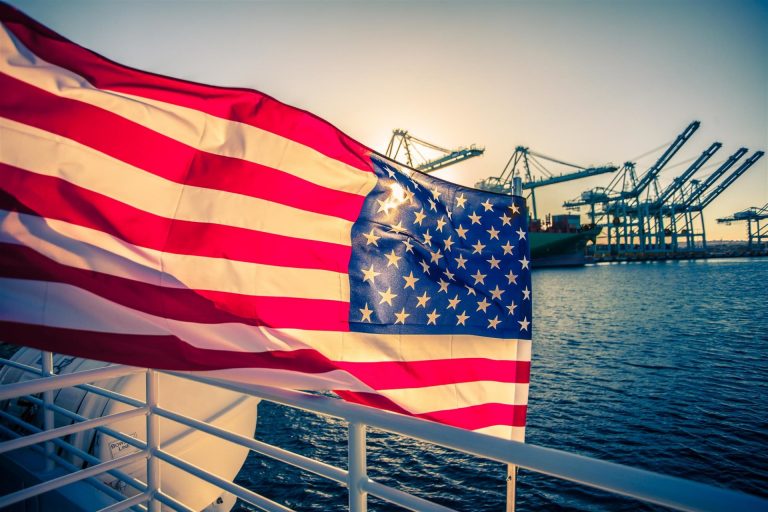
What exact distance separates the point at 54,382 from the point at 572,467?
156 centimetres

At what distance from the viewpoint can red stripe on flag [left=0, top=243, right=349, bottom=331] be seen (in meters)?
1.24

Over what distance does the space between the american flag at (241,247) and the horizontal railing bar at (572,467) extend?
1.50 ft

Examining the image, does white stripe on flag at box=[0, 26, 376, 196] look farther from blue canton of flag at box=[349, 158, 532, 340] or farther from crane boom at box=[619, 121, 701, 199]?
crane boom at box=[619, 121, 701, 199]

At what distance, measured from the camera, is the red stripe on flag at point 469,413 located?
1640 mm

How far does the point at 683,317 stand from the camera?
2111 centimetres

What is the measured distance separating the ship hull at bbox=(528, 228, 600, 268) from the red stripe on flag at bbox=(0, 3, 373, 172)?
217 feet

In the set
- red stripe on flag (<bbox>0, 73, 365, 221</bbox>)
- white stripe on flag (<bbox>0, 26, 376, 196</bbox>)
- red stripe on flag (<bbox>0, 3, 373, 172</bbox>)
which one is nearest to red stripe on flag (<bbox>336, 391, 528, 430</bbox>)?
red stripe on flag (<bbox>0, 73, 365, 221</bbox>)

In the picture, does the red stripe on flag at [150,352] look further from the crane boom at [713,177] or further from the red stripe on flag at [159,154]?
the crane boom at [713,177]

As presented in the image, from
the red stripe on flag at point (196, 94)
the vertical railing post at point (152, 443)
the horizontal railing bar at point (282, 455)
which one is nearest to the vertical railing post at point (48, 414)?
the vertical railing post at point (152, 443)

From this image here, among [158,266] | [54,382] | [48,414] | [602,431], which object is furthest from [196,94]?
[602,431]

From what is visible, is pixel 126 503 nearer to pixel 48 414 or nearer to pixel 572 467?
pixel 48 414

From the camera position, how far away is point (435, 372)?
1.87m

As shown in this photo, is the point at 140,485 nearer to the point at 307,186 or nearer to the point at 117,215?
the point at 117,215

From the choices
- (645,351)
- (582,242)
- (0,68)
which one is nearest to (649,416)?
(645,351)
